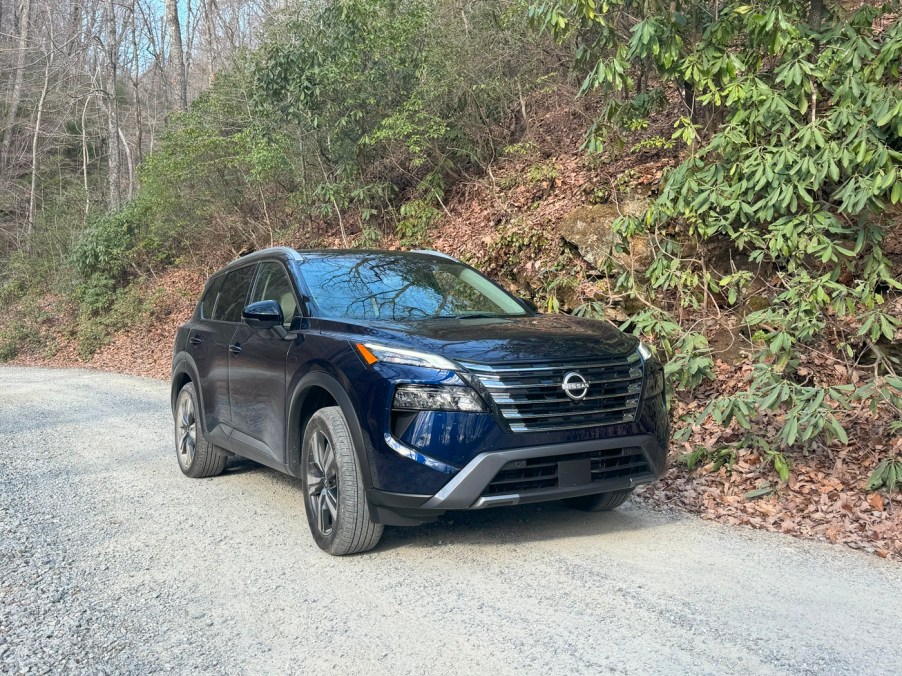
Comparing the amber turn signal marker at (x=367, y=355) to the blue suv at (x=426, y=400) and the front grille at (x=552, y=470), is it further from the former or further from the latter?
the front grille at (x=552, y=470)

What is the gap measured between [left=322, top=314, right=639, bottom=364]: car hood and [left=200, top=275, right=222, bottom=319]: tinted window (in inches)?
109

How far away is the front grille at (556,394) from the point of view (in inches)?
170

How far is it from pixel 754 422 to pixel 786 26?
3.29 meters

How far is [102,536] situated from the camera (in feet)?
17.7

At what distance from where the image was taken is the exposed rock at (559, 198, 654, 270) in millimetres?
9305

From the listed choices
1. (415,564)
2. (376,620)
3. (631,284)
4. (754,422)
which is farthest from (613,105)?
(376,620)

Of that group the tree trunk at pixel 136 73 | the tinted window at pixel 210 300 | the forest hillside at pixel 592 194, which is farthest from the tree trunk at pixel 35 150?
the tinted window at pixel 210 300

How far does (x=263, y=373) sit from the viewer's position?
562cm

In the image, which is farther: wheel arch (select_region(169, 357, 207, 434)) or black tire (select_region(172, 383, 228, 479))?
black tire (select_region(172, 383, 228, 479))

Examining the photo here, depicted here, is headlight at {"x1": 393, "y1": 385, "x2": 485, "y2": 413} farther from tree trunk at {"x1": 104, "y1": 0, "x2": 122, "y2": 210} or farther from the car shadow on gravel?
tree trunk at {"x1": 104, "y1": 0, "x2": 122, "y2": 210}

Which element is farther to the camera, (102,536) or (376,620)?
(102,536)

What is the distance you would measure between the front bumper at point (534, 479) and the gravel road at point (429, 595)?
40 centimetres

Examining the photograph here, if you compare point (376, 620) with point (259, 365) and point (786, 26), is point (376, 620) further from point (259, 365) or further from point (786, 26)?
point (786, 26)

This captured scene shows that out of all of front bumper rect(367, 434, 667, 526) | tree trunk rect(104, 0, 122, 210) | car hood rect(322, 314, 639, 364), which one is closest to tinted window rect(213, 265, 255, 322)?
car hood rect(322, 314, 639, 364)
